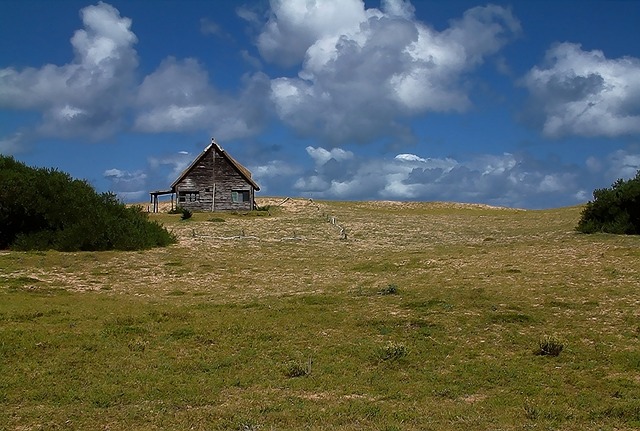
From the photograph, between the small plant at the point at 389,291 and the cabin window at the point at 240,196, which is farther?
the cabin window at the point at 240,196

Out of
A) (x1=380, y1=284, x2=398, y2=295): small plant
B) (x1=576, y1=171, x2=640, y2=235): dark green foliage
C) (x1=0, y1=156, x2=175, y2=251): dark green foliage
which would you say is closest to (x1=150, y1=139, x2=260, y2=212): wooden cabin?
(x1=0, y1=156, x2=175, y2=251): dark green foliage

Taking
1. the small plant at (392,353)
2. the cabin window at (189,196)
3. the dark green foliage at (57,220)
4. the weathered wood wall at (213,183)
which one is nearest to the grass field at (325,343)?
the small plant at (392,353)

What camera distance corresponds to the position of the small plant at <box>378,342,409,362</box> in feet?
45.4

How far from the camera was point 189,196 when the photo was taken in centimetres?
6712

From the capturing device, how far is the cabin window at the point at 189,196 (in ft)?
220

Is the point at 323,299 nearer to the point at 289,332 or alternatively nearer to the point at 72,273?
the point at 289,332

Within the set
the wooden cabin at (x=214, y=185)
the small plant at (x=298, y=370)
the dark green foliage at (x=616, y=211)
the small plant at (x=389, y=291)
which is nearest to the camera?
the small plant at (x=298, y=370)

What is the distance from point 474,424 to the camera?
10.0m

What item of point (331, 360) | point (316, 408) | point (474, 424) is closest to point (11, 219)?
point (331, 360)

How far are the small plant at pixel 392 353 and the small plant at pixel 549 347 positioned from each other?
9.82 ft

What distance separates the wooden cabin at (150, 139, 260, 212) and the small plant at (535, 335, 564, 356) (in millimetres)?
54745

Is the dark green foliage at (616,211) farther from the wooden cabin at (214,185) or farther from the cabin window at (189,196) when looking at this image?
the cabin window at (189,196)

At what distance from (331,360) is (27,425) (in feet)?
20.6

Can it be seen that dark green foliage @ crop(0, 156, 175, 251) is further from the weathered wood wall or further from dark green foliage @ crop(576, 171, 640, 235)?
the weathered wood wall
